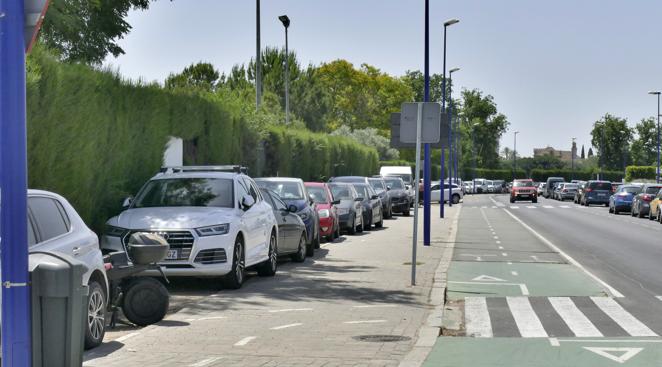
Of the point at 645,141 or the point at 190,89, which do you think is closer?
the point at 190,89

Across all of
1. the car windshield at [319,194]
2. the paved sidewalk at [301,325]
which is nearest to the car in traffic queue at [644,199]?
the car windshield at [319,194]

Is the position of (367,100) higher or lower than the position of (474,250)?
higher

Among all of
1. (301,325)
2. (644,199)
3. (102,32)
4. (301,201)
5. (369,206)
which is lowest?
(301,325)

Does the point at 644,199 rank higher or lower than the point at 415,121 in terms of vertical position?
lower

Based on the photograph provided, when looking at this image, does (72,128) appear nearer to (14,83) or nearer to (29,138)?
(29,138)

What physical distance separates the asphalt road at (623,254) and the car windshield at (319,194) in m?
5.90

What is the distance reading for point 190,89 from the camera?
2452 centimetres

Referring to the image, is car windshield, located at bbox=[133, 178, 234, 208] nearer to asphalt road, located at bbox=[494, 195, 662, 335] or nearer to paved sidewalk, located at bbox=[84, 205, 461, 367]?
paved sidewalk, located at bbox=[84, 205, 461, 367]

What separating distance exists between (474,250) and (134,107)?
855 cm

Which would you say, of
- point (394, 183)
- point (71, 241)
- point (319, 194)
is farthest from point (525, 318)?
point (394, 183)

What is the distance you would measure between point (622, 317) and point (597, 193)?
184ft

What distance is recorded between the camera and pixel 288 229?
19.1 m

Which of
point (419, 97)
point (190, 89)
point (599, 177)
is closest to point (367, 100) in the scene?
point (419, 97)

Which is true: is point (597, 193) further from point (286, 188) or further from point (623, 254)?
point (286, 188)
